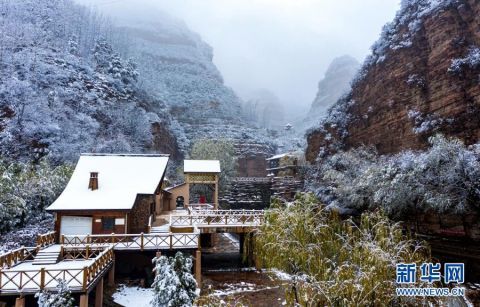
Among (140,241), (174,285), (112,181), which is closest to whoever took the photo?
(174,285)

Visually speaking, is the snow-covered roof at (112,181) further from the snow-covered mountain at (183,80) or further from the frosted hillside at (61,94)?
the snow-covered mountain at (183,80)

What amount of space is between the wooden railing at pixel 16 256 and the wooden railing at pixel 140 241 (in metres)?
1.90

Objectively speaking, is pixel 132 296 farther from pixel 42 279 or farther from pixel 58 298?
pixel 58 298

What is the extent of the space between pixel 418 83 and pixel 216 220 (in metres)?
21.9

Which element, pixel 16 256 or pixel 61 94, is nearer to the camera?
pixel 16 256

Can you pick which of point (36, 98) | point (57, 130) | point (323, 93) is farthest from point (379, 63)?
point (323, 93)

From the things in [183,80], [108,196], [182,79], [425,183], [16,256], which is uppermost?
[182,79]

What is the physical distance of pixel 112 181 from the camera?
76.4ft

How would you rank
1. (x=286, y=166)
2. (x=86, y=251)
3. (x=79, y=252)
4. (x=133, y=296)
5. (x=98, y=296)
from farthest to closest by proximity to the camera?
(x=286, y=166), (x=79, y=252), (x=86, y=251), (x=133, y=296), (x=98, y=296)

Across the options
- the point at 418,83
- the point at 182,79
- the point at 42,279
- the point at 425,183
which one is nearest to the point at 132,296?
the point at 42,279

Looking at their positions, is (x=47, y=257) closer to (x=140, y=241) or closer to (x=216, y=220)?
(x=140, y=241)

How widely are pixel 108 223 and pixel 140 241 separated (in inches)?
118

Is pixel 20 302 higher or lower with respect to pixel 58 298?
lower

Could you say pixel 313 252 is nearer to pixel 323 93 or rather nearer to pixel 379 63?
pixel 379 63
